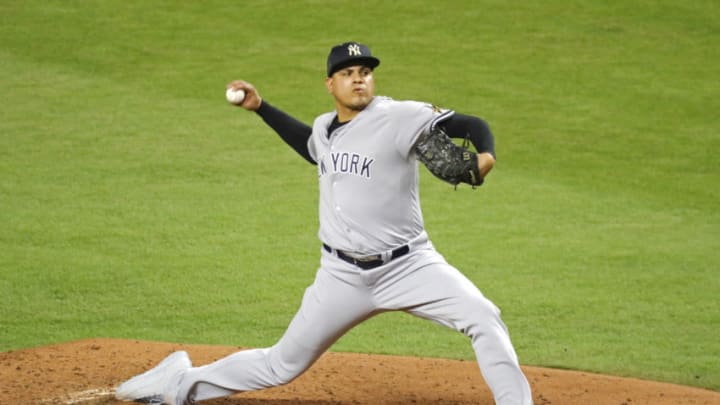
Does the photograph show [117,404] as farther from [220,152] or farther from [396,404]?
[220,152]

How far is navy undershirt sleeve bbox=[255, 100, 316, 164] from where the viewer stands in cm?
479

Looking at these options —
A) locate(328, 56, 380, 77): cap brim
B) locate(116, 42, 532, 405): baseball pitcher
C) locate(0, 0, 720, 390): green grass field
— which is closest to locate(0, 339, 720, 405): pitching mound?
locate(0, 0, 720, 390): green grass field

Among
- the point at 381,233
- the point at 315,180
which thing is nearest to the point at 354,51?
the point at 381,233

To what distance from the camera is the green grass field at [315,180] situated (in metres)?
6.79

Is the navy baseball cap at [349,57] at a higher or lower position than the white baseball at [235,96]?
higher

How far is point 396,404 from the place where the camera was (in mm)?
5230

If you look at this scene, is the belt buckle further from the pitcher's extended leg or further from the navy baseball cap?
the navy baseball cap

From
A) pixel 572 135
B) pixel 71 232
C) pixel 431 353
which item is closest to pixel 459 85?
pixel 572 135

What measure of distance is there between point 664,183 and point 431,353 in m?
4.29

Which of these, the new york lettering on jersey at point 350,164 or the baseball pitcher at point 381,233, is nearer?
the baseball pitcher at point 381,233

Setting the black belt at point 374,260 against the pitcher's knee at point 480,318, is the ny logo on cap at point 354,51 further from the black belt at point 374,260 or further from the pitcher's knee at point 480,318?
the pitcher's knee at point 480,318

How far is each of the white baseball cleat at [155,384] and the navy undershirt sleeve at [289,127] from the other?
3.74 ft

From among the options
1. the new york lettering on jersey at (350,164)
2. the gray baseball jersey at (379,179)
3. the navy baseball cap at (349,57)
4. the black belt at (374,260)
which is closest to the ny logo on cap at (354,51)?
the navy baseball cap at (349,57)

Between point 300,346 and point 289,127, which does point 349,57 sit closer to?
point 289,127
